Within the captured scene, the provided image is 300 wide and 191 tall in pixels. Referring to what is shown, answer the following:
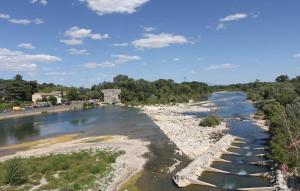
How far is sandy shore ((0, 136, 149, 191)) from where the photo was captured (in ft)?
111

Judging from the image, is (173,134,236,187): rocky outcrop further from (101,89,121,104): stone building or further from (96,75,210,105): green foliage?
(101,89,121,104): stone building

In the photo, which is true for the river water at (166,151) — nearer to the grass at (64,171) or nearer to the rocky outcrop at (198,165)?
the rocky outcrop at (198,165)

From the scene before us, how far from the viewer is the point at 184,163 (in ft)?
130

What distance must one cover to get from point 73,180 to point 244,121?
52.0 metres

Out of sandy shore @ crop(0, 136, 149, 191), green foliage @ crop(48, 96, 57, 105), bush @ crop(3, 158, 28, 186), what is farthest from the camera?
green foliage @ crop(48, 96, 57, 105)

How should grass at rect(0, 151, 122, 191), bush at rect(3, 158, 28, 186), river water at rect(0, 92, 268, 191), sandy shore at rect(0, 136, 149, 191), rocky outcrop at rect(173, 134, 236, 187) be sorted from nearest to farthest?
grass at rect(0, 151, 122, 191) → rocky outcrop at rect(173, 134, 236, 187) → river water at rect(0, 92, 268, 191) → bush at rect(3, 158, 28, 186) → sandy shore at rect(0, 136, 149, 191)

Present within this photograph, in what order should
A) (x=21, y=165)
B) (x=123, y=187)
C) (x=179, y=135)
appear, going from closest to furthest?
(x=123, y=187), (x=21, y=165), (x=179, y=135)

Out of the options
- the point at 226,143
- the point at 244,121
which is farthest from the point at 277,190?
the point at 244,121

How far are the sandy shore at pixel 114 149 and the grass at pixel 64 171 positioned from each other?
1077 millimetres

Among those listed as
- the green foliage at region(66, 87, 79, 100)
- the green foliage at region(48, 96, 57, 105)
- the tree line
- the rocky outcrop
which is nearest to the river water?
the rocky outcrop

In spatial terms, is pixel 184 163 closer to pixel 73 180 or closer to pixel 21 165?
pixel 73 180

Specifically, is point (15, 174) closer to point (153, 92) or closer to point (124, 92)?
point (153, 92)

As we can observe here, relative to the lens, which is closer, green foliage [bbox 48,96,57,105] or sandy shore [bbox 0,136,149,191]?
sandy shore [bbox 0,136,149,191]

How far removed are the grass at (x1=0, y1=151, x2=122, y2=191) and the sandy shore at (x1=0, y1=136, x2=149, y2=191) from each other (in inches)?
42.4
